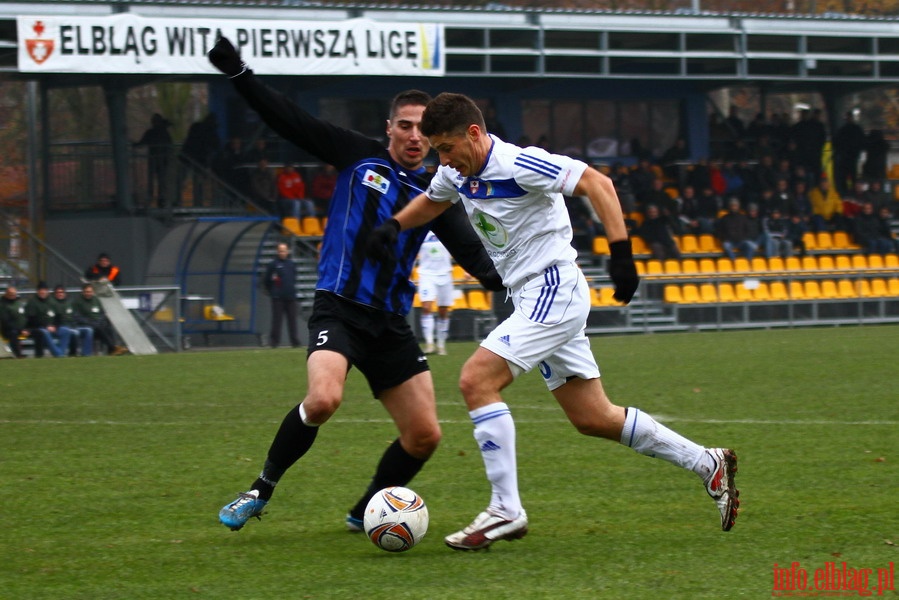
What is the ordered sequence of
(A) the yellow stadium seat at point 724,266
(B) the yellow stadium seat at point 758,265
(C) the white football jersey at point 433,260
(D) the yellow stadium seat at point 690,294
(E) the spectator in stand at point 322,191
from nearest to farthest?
(C) the white football jersey at point 433,260, (D) the yellow stadium seat at point 690,294, (A) the yellow stadium seat at point 724,266, (E) the spectator in stand at point 322,191, (B) the yellow stadium seat at point 758,265

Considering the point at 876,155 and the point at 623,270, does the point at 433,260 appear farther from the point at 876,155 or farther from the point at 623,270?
the point at 876,155

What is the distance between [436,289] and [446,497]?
478 inches

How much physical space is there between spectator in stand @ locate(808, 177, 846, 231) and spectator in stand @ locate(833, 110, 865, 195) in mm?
975

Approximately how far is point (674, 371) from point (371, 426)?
5.36 meters

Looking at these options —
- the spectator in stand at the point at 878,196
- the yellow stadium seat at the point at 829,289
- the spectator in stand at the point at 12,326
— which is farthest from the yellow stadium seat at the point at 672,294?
the spectator in stand at the point at 12,326

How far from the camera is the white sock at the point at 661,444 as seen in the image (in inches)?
209

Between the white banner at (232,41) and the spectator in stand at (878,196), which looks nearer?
the white banner at (232,41)

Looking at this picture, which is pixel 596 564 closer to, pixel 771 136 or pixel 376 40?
pixel 376 40

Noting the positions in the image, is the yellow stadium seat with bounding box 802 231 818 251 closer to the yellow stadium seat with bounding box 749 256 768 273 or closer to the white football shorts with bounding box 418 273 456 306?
the yellow stadium seat with bounding box 749 256 768 273

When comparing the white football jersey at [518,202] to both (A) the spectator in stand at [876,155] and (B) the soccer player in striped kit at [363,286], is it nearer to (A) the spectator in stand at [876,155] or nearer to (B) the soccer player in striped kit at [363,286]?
(B) the soccer player in striped kit at [363,286]

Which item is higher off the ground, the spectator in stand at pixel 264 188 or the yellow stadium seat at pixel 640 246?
the spectator in stand at pixel 264 188

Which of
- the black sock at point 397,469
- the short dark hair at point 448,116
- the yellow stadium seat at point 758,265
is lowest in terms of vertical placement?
the yellow stadium seat at point 758,265

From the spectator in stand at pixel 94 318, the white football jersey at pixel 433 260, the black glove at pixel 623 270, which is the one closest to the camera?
the black glove at pixel 623 270

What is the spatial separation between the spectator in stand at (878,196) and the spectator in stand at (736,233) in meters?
4.10
